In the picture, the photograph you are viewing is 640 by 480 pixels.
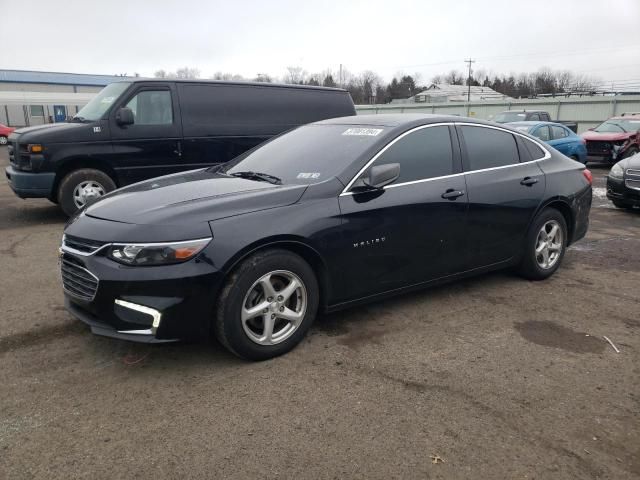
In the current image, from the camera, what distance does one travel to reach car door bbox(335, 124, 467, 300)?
12.8 feet

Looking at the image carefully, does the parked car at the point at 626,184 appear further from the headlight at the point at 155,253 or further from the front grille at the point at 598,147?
the front grille at the point at 598,147

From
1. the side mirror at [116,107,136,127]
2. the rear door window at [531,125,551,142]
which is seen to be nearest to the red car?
the rear door window at [531,125,551,142]

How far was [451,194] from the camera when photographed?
14.5ft

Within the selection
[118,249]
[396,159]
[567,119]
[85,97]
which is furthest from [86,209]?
[85,97]

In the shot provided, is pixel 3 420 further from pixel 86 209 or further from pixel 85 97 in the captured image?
pixel 85 97

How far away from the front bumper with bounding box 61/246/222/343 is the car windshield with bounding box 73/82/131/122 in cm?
526

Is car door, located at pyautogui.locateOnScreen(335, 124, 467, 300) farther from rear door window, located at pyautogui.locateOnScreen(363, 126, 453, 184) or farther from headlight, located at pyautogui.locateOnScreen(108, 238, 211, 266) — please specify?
headlight, located at pyautogui.locateOnScreen(108, 238, 211, 266)

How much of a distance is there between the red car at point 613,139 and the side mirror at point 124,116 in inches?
555

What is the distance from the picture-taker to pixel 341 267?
3811 millimetres

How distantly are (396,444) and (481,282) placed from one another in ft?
9.60

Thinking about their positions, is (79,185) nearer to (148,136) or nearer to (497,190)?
(148,136)

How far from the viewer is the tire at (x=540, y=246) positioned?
16.9ft

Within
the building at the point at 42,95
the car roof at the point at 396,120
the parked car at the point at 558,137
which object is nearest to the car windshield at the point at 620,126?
the parked car at the point at 558,137

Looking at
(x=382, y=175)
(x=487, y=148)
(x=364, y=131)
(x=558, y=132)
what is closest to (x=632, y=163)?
(x=487, y=148)
